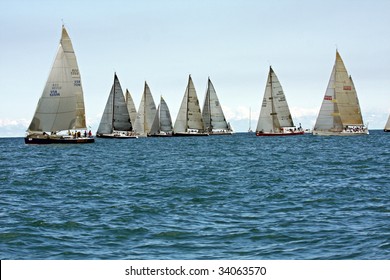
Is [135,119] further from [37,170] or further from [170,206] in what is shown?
[170,206]

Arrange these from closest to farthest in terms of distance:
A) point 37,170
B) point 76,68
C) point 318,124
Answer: point 37,170
point 76,68
point 318,124

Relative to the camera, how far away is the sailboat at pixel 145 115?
140 m

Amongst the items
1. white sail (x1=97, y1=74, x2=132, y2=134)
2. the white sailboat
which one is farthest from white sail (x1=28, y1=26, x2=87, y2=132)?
the white sailboat

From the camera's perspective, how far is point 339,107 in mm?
112438

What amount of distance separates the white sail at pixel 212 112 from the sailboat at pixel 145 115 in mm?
12701

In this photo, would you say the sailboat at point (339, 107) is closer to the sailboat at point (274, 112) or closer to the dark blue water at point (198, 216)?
the sailboat at point (274, 112)

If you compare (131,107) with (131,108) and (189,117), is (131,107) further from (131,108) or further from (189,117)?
(189,117)

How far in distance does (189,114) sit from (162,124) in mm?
9314

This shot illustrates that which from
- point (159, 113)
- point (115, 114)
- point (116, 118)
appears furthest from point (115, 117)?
point (159, 113)

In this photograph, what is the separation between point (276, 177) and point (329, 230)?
1729 cm

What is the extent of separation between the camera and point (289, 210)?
21.7m

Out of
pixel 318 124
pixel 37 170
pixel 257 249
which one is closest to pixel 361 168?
pixel 37 170

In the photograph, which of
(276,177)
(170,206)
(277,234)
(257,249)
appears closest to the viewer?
(257,249)

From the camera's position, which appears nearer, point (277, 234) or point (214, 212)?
point (277, 234)
